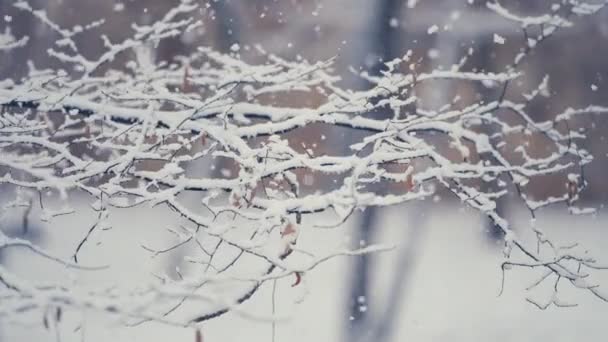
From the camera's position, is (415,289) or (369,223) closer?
(369,223)

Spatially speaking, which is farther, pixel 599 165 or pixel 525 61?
pixel 599 165

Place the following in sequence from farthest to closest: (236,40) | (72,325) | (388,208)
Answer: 1. (388,208)
2. (72,325)
3. (236,40)

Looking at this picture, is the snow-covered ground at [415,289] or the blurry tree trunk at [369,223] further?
the snow-covered ground at [415,289]

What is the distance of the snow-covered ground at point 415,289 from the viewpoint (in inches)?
368

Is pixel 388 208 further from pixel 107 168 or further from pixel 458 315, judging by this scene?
pixel 107 168

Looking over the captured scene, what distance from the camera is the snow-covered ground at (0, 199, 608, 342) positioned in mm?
9344

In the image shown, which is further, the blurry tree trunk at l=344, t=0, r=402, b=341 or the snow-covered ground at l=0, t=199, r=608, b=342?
the snow-covered ground at l=0, t=199, r=608, b=342

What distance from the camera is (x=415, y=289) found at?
11.5 m

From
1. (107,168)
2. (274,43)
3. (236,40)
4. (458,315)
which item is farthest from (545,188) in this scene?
(107,168)

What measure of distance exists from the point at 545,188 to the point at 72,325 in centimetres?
997

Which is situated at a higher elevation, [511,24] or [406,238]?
[511,24]

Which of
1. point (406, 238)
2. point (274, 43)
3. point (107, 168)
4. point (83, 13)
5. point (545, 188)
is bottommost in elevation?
point (107, 168)

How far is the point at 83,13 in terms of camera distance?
12.2 metres

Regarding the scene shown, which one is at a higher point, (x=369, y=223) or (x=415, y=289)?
(x=369, y=223)
